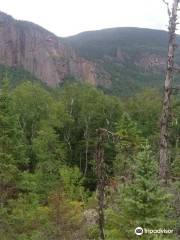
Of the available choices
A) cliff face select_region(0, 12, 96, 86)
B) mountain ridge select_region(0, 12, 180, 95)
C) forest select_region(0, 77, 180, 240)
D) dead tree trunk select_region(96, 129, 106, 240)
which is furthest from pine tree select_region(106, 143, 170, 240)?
cliff face select_region(0, 12, 96, 86)

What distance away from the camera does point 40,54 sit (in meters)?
179

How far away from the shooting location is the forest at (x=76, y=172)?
12289mm

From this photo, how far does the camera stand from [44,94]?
53.1 metres

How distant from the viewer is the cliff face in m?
170

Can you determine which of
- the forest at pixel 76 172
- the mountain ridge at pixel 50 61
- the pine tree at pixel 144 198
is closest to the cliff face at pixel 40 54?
the mountain ridge at pixel 50 61

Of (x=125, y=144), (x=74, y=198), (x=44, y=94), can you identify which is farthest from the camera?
(x=44, y=94)

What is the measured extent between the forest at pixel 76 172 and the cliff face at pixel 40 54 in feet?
367

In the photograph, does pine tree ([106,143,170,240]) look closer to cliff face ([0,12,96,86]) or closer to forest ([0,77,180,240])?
forest ([0,77,180,240])

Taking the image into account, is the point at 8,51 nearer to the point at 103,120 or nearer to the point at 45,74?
the point at 45,74

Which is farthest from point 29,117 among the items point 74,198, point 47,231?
point 47,231

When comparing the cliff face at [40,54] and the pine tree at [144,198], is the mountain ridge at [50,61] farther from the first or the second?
the pine tree at [144,198]

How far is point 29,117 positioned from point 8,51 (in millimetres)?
124305

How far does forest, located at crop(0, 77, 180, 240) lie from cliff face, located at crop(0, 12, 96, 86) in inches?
4398

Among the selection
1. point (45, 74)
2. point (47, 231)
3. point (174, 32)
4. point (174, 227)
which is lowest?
point (45, 74)
